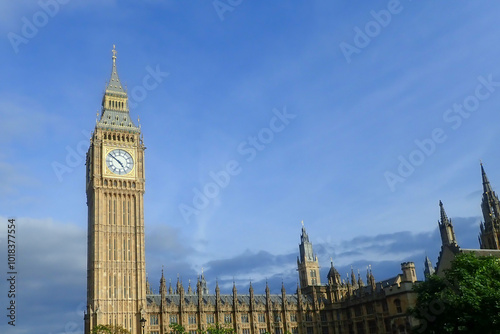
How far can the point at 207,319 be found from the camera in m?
110

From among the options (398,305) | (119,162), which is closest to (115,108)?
(119,162)

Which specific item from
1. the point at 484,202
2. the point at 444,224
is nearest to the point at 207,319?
the point at 444,224

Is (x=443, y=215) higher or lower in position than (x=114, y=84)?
lower

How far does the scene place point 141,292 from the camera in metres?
104

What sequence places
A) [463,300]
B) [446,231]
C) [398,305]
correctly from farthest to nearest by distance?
[446,231] < [398,305] < [463,300]

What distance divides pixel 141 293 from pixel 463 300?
6297 cm

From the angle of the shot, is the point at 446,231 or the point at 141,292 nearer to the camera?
the point at 141,292

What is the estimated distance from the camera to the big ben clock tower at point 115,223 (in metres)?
101

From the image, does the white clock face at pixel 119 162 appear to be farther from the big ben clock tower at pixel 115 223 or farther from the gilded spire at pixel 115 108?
the gilded spire at pixel 115 108

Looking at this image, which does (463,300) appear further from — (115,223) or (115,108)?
(115,108)

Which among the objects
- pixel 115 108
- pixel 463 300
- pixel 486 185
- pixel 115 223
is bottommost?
pixel 463 300

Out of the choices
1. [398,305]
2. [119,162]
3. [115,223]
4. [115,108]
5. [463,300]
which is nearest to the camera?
[463,300]

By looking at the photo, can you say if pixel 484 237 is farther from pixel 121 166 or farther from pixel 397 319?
pixel 121 166

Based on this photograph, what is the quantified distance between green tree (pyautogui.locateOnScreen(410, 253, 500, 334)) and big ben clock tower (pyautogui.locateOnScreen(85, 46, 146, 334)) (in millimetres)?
54073
